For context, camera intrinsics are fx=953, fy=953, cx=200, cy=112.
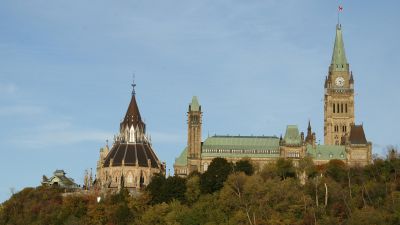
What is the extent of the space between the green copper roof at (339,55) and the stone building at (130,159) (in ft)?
156

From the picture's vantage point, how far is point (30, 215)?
438ft

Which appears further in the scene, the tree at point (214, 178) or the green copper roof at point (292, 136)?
the green copper roof at point (292, 136)

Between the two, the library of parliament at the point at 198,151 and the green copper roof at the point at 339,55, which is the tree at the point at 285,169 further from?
the green copper roof at the point at 339,55

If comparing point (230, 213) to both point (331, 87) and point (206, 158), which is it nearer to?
point (206, 158)

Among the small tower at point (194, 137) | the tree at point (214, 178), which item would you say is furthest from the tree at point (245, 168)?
the small tower at point (194, 137)

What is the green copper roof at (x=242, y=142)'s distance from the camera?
167425 mm

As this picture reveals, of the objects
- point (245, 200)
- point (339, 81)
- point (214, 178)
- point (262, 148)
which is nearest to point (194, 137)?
point (262, 148)

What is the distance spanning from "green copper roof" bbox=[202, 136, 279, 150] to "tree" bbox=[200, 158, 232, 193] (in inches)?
1487

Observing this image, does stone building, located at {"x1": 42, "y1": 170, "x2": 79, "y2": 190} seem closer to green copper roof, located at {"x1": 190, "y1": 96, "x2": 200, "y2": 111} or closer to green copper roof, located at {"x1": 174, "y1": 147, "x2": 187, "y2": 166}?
green copper roof, located at {"x1": 174, "y1": 147, "x2": 187, "y2": 166}

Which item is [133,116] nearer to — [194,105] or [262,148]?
[194,105]

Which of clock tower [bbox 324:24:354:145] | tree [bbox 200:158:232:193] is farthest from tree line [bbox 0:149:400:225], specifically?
clock tower [bbox 324:24:354:145]

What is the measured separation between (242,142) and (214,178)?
43501mm

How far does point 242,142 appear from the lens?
169m

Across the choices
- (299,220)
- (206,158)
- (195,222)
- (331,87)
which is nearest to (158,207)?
(195,222)
